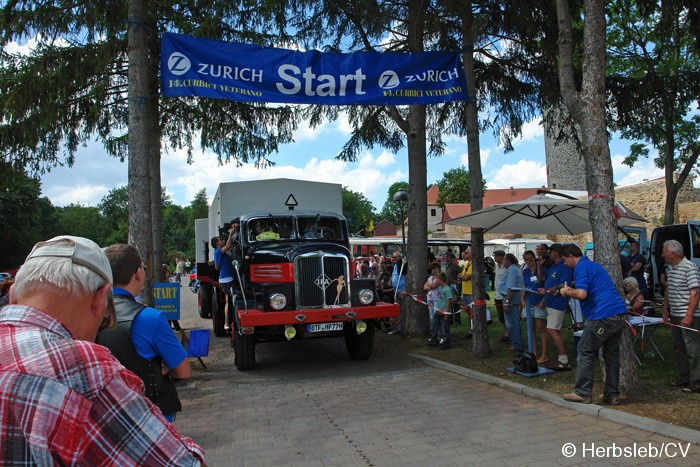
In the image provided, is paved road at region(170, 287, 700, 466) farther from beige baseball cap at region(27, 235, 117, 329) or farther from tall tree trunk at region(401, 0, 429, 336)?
beige baseball cap at region(27, 235, 117, 329)

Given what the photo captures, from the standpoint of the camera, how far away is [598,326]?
5648mm

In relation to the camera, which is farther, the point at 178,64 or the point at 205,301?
the point at 205,301

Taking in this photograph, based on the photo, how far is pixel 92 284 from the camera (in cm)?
150

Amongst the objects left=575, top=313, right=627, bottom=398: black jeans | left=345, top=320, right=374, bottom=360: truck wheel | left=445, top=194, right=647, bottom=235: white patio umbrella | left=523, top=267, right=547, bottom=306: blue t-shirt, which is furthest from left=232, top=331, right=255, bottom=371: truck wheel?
left=575, top=313, right=627, bottom=398: black jeans

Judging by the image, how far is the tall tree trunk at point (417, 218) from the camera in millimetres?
10688

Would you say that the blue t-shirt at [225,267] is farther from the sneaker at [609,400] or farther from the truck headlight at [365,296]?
the sneaker at [609,400]

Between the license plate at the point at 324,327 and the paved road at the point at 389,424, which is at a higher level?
the license plate at the point at 324,327

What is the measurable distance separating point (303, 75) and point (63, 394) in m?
7.58

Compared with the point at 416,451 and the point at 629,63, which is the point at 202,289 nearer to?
the point at 416,451

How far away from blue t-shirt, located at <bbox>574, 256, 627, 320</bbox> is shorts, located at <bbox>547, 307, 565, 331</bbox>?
1852mm

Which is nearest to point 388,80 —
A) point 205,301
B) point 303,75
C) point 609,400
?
point 303,75

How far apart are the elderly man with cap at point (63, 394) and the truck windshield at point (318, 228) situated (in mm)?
8797

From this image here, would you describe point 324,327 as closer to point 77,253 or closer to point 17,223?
point 77,253

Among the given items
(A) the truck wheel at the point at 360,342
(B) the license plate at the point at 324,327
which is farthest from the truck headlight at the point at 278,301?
(A) the truck wheel at the point at 360,342
